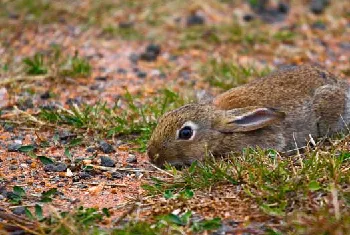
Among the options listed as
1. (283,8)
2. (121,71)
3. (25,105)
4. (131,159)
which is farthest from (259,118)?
(283,8)

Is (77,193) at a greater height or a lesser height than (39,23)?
lesser

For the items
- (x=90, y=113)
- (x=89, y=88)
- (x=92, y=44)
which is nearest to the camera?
(x=90, y=113)

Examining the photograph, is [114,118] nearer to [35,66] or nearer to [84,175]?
[84,175]

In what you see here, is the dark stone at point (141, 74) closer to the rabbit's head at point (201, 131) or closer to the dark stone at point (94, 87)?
the dark stone at point (94, 87)

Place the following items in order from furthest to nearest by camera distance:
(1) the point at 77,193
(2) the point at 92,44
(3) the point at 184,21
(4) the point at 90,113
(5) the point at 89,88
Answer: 1. (3) the point at 184,21
2. (2) the point at 92,44
3. (5) the point at 89,88
4. (4) the point at 90,113
5. (1) the point at 77,193

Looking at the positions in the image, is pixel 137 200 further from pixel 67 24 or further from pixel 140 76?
pixel 67 24

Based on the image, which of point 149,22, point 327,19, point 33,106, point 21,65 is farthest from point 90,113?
point 327,19

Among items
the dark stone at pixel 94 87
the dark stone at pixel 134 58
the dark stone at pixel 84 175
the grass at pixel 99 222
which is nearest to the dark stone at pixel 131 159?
the dark stone at pixel 84 175
